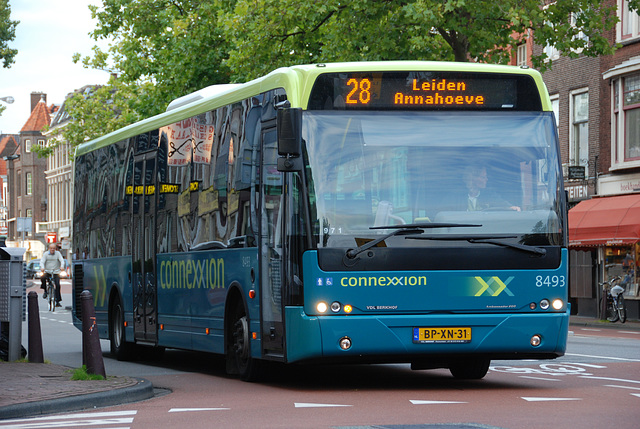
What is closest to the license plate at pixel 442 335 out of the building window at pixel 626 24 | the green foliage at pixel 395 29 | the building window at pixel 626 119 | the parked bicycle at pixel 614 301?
the green foliage at pixel 395 29

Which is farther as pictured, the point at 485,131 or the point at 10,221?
the point at 10,221

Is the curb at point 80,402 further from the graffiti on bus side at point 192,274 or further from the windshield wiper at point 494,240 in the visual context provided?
the windshield wiper at point 494,240

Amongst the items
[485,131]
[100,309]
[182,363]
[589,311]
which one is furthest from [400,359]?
[589,311]

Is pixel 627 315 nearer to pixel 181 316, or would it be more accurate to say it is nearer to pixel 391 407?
pixel 181 316

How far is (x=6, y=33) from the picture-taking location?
26406 millimetres

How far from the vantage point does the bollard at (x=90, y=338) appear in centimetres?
1276

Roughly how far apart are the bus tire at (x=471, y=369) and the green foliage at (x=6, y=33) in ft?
51.6

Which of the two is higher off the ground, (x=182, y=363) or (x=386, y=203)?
(x=386, y=203)

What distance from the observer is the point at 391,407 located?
1030 cm

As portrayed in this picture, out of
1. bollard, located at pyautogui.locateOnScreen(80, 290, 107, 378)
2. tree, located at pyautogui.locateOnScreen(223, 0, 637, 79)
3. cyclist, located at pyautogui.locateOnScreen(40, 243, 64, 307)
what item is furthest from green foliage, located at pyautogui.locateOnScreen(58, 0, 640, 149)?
bollard, located at pyautogui.locateOnScreen(80, 290, 107, 378)

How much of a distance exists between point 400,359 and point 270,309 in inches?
55.0

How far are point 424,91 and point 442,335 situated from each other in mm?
2308

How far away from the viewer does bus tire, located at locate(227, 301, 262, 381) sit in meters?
13.1

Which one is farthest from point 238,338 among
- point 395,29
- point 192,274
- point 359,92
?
point 395,29
